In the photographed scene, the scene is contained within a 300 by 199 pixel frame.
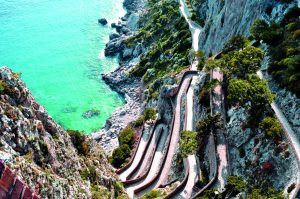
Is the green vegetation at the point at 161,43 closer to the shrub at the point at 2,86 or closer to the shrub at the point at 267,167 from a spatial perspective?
the shrub at the point at 267,167

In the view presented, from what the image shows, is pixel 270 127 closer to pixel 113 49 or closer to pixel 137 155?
pixel 137 155

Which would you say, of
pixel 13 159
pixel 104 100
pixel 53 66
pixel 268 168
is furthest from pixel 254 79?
pixel 53 66

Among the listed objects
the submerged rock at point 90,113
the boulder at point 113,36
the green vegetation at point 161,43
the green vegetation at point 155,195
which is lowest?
the green vegetation at point 155,195

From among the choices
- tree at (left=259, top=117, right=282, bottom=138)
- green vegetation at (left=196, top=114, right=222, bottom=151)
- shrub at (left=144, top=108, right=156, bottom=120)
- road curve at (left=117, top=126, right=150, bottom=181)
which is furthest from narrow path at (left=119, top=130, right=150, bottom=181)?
tree at (left=259, top=117, right=282, bottom=138)

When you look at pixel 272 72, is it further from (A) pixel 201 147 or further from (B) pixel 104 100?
(B) pixel 104 100

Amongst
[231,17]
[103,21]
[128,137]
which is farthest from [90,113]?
[103,21]

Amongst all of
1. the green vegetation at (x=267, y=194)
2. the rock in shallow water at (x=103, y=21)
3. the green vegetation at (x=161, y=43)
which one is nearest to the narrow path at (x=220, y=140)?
the green vegetation at (x=267, y=194)

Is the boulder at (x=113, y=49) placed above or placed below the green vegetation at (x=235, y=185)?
above
